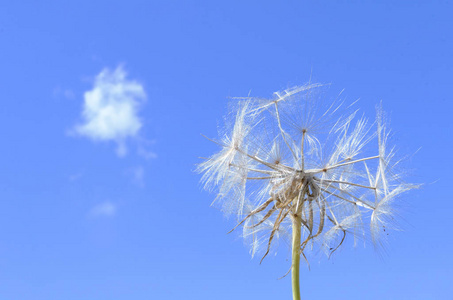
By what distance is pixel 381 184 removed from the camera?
10.2 metres

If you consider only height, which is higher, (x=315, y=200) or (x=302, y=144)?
(x=302, y=144)

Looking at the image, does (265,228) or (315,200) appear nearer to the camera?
(315,200)

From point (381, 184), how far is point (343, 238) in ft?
4.02

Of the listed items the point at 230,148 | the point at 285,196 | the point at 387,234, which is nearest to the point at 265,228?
the point at 285,196

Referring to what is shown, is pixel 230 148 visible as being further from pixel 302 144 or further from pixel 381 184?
pixel 381 184

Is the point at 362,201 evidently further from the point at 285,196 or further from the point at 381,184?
the point at 285,196

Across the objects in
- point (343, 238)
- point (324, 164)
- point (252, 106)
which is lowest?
point (343, 238)

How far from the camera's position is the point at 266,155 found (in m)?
9.88

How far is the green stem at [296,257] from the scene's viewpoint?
9.19m

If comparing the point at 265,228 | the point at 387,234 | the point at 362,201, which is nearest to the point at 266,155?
the point at 265,228

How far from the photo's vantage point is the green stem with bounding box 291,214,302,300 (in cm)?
919

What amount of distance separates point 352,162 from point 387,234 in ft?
5.33

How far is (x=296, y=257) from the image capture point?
9484 millimetres

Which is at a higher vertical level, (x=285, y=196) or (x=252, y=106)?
(x=252, y=106)
